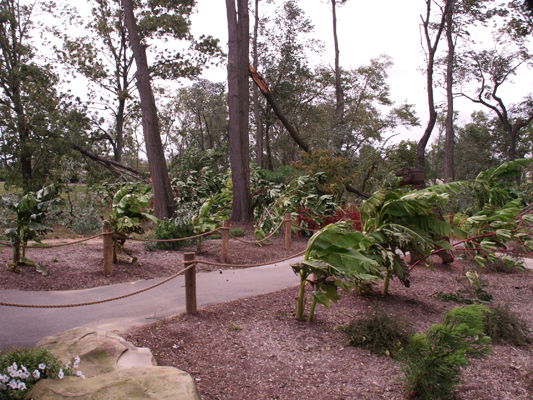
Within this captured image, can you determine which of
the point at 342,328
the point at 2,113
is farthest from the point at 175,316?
the point at 2,113

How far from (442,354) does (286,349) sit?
1.53m

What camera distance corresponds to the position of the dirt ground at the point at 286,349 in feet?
12.0

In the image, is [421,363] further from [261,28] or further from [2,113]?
[261,28]

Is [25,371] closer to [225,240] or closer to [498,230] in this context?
[225,240]

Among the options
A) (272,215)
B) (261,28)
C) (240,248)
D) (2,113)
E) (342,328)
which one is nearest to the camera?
(342,328)

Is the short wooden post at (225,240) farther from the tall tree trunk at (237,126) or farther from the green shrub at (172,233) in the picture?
the tall tree trunk at (237,126)

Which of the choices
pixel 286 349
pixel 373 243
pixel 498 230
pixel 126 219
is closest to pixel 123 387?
pixel 286 349

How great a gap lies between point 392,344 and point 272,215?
27.7ft

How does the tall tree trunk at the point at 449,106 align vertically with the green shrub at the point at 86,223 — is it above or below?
above

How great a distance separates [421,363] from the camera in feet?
11.2

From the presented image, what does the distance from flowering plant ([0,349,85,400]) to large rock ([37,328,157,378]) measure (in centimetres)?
29

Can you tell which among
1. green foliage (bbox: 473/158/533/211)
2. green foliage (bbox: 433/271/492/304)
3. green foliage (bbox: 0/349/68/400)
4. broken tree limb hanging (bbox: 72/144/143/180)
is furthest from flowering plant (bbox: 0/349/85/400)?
broken tree limb hanging (bbox: 72/144/143/180)

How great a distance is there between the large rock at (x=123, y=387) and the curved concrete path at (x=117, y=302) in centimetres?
165

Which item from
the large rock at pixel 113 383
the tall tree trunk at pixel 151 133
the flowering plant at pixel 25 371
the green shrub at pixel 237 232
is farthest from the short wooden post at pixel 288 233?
the flowering plant at pixel 25 371
